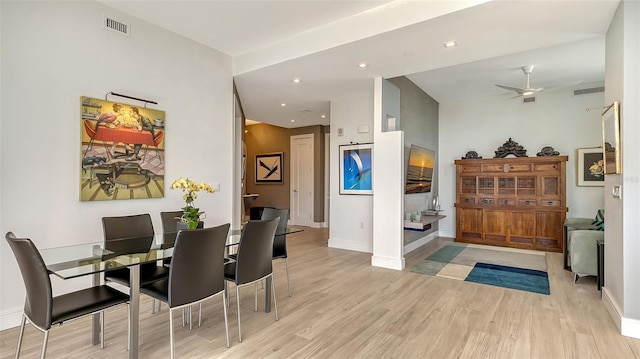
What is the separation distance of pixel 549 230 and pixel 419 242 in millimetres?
2327

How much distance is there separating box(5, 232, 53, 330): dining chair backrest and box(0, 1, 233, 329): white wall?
4.02 ft

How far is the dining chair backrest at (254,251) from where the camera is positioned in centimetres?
263

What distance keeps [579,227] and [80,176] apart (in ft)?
21.3

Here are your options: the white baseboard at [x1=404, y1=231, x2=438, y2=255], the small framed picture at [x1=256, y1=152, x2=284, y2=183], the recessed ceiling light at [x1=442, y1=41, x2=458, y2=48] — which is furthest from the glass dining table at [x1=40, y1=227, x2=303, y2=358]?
the small framed picture at [x1=256, y1=152, x2=284, y2=183]

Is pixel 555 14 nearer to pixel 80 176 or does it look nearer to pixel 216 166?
pixel 216 166

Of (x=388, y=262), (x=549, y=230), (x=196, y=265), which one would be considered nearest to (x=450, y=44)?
(x=388, y=262)

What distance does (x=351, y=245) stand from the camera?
6.02 m

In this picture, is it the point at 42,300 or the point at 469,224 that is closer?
the point at 42,300

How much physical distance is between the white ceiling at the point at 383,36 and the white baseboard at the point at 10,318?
120 inches

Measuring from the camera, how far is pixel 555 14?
9.71 ft

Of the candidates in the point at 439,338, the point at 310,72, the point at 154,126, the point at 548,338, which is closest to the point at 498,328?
the point at 548,338

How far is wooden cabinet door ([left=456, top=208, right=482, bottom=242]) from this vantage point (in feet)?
21.6

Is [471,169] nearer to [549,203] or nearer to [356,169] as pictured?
[549,203]

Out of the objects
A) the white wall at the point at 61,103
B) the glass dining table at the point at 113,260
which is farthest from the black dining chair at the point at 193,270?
the white wall at the point at 61,103
